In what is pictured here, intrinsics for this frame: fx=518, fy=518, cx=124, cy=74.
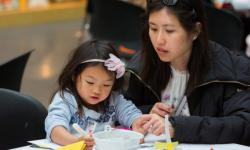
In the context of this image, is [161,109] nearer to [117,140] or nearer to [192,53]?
[192,53]

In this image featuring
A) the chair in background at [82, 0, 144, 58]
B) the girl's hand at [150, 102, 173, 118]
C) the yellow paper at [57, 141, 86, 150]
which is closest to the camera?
the yellow paper at [57, 141, 86, 150]

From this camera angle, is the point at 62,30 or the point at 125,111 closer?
the point at 125,111

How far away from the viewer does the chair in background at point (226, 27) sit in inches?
131

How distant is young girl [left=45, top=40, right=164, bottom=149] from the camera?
1.73 metres

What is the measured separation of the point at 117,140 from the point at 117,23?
2.47 metres

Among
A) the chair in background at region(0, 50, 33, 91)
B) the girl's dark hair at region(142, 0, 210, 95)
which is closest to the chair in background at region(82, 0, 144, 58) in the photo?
the chair in background at region(0, 50, 33, 91)

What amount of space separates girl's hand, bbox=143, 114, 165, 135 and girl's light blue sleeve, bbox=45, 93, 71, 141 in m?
0.26

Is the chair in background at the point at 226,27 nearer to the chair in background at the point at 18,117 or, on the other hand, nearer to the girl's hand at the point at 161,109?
the girl's hand at the point at 161,109

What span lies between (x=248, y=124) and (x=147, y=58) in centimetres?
45

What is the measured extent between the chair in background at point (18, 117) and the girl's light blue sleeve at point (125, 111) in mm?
265

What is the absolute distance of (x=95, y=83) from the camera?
5.75ft

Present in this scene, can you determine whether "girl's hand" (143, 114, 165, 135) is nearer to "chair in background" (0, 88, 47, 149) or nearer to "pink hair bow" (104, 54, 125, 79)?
"pink hair bow" (104, 54, 125, 79)

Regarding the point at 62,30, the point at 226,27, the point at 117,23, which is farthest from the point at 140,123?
the point at 62,30

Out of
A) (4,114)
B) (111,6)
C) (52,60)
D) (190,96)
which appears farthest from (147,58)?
(52,60)
